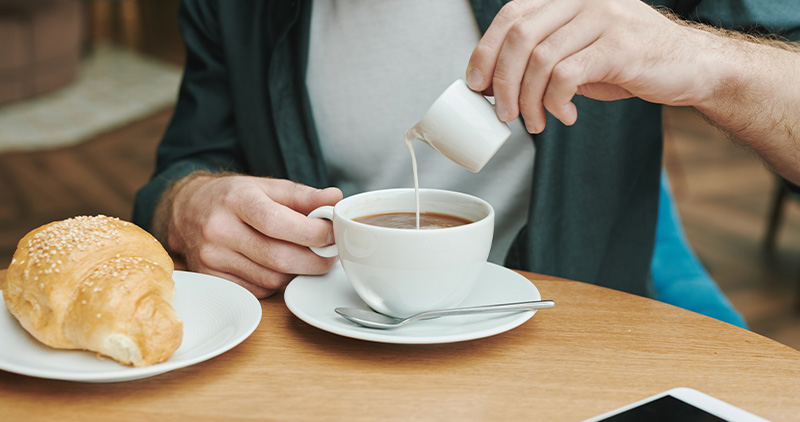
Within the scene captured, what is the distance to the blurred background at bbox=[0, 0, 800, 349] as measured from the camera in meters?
2.51

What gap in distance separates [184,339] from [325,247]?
17cm

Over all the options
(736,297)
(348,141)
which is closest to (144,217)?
(348,141)

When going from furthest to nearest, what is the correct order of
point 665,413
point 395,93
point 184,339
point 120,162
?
point 120,162, point 395,93, point 184,339, point 665,413

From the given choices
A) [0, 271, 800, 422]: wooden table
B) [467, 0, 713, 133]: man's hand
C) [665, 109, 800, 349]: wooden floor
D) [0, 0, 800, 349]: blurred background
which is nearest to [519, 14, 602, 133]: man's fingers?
[467, 0, 713, 133]: man's hand

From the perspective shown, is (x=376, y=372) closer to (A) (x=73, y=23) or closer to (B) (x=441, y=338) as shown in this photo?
(B) (x=441, y=338)

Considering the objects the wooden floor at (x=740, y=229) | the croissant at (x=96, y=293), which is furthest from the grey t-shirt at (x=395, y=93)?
the wooden floor at (x=740, y=229)

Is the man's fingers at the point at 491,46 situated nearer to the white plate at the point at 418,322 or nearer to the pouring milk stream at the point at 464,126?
the pouring milk stream at the point at 464,126

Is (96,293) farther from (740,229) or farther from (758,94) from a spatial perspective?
(740,229)

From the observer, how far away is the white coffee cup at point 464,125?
643 millimetres

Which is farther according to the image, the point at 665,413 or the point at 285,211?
the point at 285,211

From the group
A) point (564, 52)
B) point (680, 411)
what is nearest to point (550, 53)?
Answer: point (564, 52)

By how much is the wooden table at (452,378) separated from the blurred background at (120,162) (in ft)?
5.09

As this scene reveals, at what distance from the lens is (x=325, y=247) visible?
72cm

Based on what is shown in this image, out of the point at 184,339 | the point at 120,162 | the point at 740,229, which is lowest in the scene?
the point at 120,162
